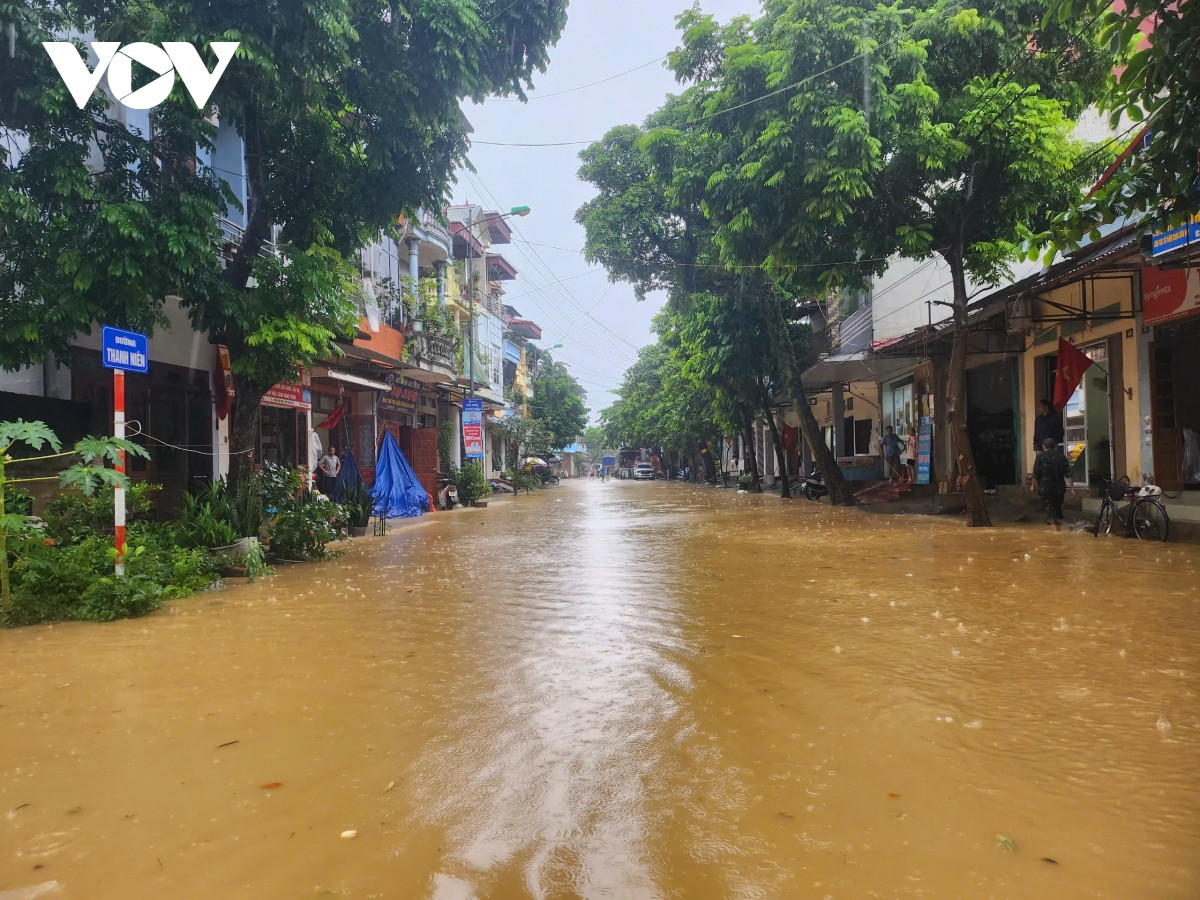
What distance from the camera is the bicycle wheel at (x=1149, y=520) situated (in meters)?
11.4

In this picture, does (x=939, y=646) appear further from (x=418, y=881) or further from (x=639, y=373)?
(x=639, y=373)

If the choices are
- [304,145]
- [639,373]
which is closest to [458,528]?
[304,145]

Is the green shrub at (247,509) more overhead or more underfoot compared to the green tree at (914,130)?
more underfoot

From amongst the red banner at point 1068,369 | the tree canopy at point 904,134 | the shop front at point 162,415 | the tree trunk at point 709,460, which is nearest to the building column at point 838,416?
the tree canopy at point 904,134

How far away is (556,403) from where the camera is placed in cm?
5103

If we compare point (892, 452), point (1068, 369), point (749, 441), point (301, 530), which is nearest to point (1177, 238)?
point (1068, 369)

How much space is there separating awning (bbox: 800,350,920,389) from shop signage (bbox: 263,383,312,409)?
Answer: 14.4 metres

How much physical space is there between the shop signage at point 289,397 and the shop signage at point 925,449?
15.8 metres

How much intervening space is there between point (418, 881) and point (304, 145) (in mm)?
11135

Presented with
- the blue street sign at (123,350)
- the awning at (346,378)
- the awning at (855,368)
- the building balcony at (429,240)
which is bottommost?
the blue street sign at (123,350)

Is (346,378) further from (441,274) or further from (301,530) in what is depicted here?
(441,274)

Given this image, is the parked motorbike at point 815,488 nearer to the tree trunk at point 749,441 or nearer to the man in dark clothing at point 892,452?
the man in dark clothing at point 892,452

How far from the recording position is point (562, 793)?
129 inches

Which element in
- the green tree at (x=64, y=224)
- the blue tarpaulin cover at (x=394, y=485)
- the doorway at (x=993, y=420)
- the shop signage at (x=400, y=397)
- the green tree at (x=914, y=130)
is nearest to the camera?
the green tree at (x=64, y=224)
